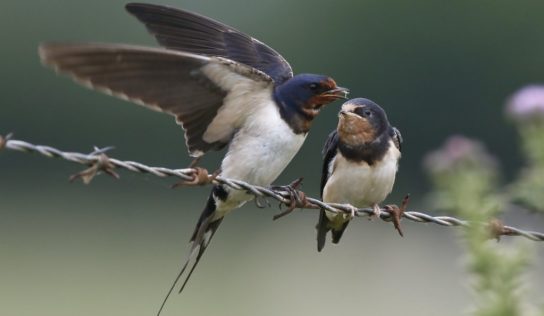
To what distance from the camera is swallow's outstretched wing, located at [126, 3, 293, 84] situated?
575 cm

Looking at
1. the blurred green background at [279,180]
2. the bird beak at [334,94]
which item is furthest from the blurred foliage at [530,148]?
the bird beak at [334,94]

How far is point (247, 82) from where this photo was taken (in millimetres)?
4859

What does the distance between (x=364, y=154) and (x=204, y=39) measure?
988 mm

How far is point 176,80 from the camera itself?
15.3ft

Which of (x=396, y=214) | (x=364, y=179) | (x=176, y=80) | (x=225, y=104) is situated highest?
(x=176, y=80)

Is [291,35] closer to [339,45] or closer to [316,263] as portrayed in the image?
[339,45]

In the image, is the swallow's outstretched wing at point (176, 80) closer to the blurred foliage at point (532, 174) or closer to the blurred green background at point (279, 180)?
the blurred green background at point (279, 180)

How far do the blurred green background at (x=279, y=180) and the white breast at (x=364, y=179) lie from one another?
1.98 meters

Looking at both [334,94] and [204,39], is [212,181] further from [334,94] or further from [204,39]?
[204,39]

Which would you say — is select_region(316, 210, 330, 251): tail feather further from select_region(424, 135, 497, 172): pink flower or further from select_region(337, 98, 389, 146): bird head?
select_region(424, 135, 497, 172): pink flower

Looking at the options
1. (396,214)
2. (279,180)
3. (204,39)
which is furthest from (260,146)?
(279,180)

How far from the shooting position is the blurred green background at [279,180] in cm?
1759

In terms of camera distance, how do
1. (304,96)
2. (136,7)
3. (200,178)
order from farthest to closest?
(136,7)
(304,96)
(200,178)

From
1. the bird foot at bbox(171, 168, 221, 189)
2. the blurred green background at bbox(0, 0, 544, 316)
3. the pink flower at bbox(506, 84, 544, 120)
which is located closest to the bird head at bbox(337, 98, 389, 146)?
the bird foot at bbox(171, 168, 221, 189)
